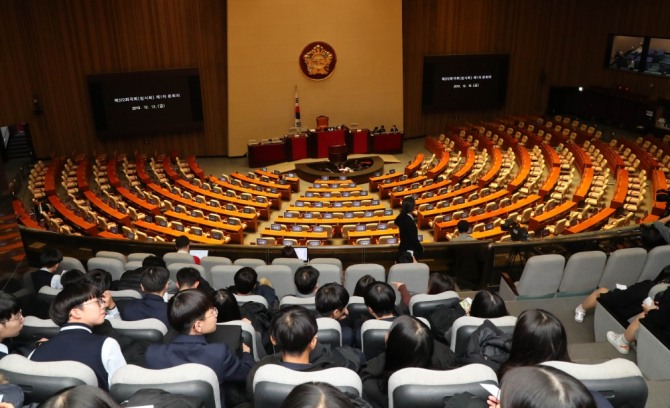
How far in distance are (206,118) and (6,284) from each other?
12.9m

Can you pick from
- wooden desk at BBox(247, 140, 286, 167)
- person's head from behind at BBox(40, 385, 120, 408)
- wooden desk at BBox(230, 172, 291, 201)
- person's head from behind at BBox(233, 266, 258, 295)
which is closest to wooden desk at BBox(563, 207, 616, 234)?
wooden desk at BBox(230, 172, 291, 201)

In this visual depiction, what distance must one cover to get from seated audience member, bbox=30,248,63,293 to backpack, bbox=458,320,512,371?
3477 millimetres

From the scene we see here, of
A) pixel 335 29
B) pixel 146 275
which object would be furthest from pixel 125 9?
pixel 146 275

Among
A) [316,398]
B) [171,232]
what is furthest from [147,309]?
[171,232]

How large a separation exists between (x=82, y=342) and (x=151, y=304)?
856 mm

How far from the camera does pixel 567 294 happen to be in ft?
16.8

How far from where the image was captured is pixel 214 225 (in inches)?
448

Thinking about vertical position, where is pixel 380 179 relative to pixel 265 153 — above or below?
below

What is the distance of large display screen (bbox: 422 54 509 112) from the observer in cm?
1866

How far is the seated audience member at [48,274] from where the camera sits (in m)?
4.51

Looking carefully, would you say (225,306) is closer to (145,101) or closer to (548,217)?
(548,217)

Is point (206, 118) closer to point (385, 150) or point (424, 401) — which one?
point (385, 150)

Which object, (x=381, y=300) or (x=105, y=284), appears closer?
(x=381, y=300)

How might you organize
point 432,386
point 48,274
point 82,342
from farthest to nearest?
point 48,274, point 82,342, point 432,386
